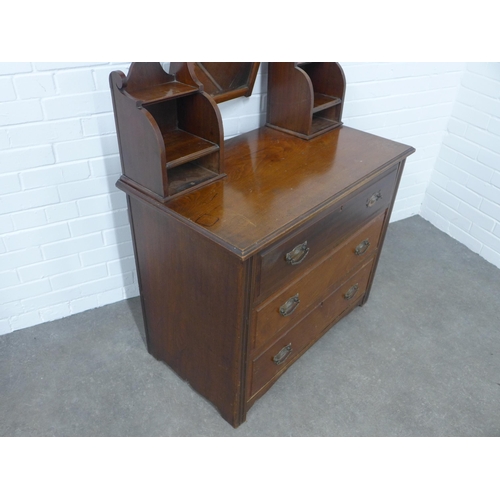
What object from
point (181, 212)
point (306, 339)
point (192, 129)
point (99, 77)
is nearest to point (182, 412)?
point (306, 339)

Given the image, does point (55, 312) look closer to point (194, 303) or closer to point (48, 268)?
point (48, 268)

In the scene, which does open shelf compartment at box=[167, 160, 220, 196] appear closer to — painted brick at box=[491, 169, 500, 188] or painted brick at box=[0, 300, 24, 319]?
painted brick at box=[0, 300, 24, 319]

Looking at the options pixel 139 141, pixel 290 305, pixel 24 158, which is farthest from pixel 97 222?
pixel 290 305

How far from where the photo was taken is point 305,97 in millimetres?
1928

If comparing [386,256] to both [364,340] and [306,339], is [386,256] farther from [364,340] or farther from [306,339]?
[306,339]

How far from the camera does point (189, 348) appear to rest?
6.02 ft

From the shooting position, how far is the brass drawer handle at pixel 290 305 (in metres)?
1.69

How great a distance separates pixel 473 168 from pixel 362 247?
1268 mm

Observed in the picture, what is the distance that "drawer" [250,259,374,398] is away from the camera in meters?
1.80

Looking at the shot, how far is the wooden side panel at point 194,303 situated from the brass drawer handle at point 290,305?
215 mm

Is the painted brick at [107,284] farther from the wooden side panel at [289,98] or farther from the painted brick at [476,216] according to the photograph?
the painted brick at [476,216]

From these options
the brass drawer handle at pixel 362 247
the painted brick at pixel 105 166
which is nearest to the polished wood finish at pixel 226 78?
the painted brick at pixel 105 166

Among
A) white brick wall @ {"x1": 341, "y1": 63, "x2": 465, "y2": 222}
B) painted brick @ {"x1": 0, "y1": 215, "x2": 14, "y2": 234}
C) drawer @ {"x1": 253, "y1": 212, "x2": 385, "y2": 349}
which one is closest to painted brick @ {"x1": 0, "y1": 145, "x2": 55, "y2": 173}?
painted brick @ {"x1": 0, "y1": 215, "x2": 14, "y2": 234}

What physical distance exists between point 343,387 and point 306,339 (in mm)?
279
